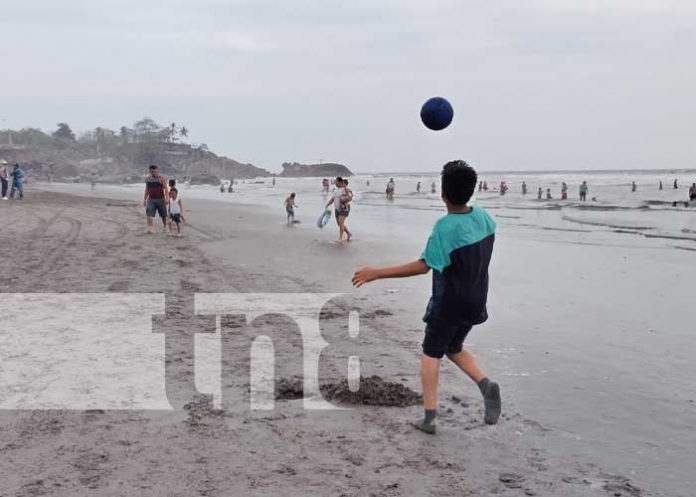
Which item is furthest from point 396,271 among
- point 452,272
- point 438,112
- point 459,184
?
point 438,112

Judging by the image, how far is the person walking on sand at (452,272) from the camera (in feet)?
13.6

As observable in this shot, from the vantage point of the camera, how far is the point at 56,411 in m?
4.32

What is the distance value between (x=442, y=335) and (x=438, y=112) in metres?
2.21

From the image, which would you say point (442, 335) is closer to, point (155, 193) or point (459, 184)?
point (459, 184)

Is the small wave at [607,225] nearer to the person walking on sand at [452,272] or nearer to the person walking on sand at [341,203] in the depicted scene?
the person walking on sand at [341,203]

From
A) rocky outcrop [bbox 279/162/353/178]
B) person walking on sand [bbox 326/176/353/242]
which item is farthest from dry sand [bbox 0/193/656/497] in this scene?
rocky outcrop [bbox 279/162/353/178]

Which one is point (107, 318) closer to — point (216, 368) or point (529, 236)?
point (216, 368)

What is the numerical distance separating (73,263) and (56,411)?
6.74 m

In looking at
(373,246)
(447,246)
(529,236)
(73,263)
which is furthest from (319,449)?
(529,236)

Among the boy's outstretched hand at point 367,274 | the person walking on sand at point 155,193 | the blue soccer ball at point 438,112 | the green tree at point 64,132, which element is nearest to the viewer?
the boy's outstretched hand at point 367,274

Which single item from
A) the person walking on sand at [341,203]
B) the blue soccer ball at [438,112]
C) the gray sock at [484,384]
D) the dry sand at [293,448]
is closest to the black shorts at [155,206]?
the person walking on sand at [341,203]

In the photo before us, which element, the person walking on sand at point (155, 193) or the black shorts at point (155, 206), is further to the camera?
the black shorts at point (155, 206)

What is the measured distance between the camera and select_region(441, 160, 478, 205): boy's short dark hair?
4211mm

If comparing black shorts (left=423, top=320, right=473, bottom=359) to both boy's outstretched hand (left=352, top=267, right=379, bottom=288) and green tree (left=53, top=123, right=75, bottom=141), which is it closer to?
boy's outstretched hand (left=352, top=267, right=379, bottom=288)
